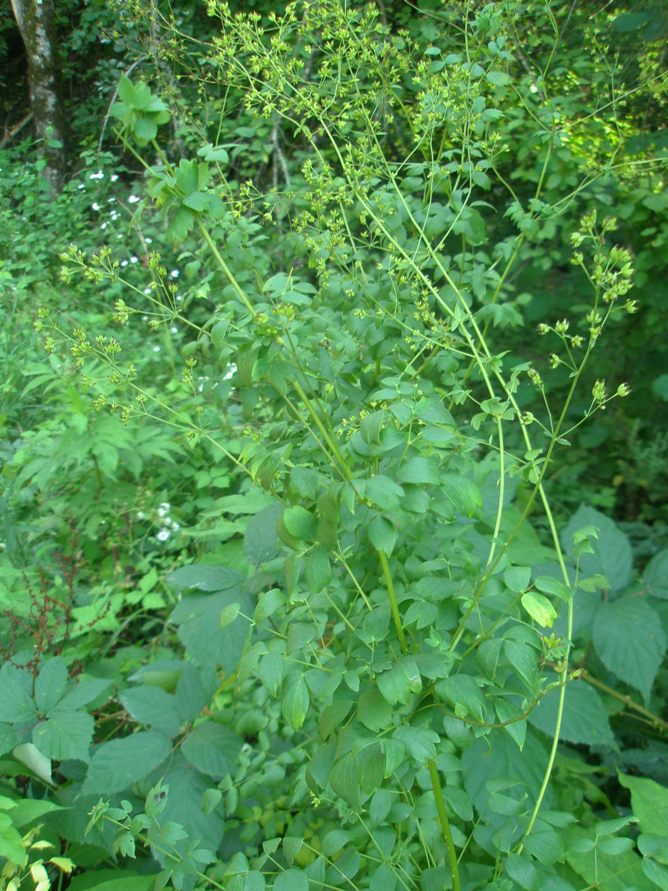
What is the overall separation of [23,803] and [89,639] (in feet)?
2.29

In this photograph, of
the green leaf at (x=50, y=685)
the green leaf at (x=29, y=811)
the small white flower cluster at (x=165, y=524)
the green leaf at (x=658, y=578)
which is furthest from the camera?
the small white flower cluster at (x=165, y=524)

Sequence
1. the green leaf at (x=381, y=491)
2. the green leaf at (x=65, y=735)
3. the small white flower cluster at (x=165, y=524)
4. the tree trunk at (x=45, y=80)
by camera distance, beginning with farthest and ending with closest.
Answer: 1. the tree trunk at (x=45, y=80)
2. the small white flower cluster at (x=165, y=524)
3. the green leaf at (x=65, y=735)
4. the green leaf at (x=381, y=491)

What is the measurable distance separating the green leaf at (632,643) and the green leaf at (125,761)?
94cm

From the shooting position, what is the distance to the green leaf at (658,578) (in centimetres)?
171

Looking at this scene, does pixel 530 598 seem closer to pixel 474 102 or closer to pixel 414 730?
pixel 414 730

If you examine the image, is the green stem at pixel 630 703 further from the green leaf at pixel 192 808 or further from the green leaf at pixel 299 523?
the green leaf at pixel 299 523

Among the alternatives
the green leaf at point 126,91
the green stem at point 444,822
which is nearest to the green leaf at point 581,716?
the green stem at point 444,822

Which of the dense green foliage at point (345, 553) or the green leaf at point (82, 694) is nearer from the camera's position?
the dense green foliage at point (345, 553)

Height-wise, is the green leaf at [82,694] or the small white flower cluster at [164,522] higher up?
the green leaf at [82,694]

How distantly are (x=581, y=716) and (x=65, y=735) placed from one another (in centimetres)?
100

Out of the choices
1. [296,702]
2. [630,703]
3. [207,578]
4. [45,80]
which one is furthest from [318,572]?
[45,80]

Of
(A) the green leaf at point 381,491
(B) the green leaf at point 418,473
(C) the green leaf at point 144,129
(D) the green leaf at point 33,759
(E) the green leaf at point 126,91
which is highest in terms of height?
(E) the green leaf at point 126,91

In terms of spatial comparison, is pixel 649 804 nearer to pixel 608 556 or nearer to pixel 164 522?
pixel 608 556

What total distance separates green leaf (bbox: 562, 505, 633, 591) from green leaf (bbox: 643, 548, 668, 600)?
0.15ft
